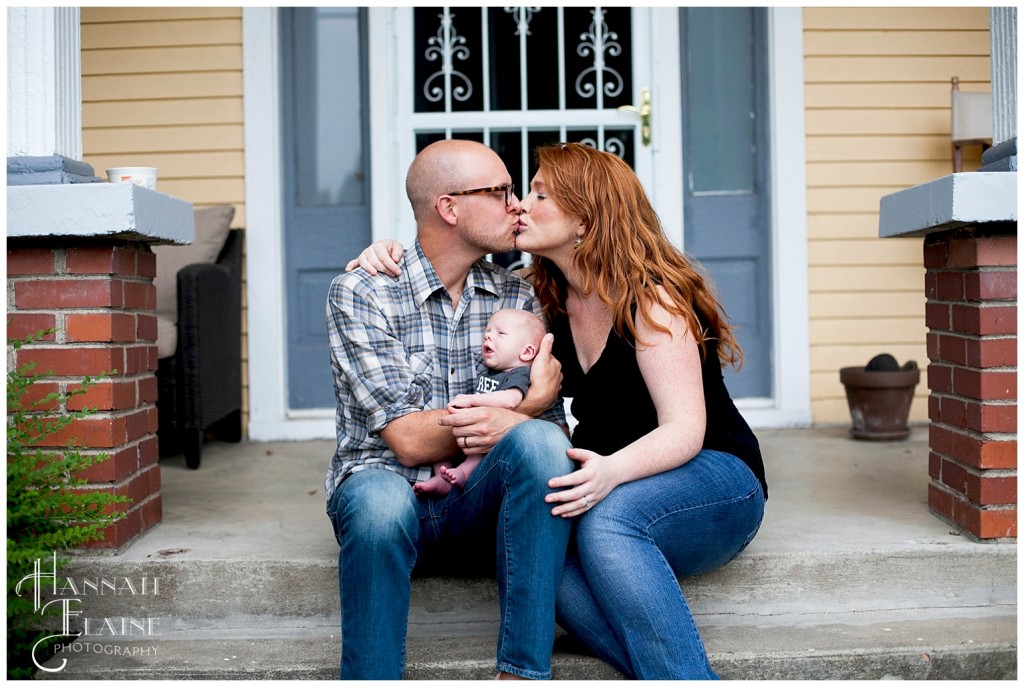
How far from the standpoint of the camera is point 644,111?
422 cm

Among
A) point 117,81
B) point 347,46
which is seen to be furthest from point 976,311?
point 117,81

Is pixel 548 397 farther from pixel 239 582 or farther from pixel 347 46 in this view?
pixel 347 46

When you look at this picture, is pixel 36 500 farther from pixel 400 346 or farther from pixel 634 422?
pixel 634 422

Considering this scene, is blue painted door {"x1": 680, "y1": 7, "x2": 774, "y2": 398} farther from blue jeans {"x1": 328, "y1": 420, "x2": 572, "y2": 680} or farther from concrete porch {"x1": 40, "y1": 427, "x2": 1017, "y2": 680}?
blue jeans {"x1": 328, "y1": 420, "x2": 572, "y2": 680}

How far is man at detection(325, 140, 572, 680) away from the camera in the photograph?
1.96m

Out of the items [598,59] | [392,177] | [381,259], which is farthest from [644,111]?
[381,259]

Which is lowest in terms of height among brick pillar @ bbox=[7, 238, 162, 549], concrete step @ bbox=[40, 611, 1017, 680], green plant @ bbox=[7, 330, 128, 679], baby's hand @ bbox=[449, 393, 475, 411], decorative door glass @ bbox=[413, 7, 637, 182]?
concrete step @ bbox=[40, 611, 1017, 680]

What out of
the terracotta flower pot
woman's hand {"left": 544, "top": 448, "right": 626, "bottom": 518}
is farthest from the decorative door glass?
woman's hand {"left": 544, "top": 448, "right": 626, "bottom": 518}

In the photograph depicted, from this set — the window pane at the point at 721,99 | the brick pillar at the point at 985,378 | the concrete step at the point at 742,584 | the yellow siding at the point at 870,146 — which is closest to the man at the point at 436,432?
the concrete step at the point at 742,584

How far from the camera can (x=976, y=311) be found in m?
2.52

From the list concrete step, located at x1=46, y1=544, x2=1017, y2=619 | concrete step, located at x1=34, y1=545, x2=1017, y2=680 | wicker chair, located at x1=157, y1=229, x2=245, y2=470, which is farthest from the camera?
wicker chair, located at x1=157, y1=229, x2=245, y2=470

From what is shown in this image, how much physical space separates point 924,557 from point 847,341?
77.6 inches

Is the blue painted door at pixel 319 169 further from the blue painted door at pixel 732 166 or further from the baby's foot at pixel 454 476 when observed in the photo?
the baby's foot at pixel 454 476

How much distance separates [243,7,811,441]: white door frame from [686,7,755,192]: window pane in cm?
10
